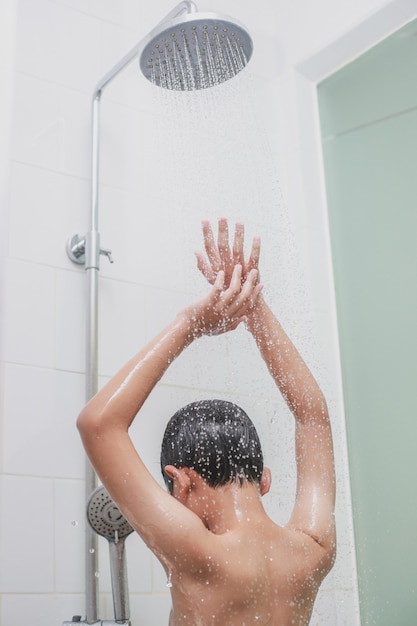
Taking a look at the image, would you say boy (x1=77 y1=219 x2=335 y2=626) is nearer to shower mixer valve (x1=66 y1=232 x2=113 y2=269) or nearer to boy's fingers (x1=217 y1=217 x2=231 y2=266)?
boy's fingers (x1=217 y1=217 x2=231 y2=266)

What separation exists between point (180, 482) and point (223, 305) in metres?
0.26

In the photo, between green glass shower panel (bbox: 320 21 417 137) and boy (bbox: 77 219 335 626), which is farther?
green glass shower panel (bbox: 320 21 417 137)

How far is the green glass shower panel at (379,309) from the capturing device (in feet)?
5.99

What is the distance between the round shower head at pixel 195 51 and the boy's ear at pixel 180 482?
2.41 feet

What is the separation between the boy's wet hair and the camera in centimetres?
121

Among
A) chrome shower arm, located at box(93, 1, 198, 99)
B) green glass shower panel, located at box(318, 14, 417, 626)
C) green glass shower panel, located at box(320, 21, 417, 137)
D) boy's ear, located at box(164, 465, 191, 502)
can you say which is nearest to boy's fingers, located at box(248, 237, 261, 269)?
boy's ear, located at box(164, 465, 191, 502)

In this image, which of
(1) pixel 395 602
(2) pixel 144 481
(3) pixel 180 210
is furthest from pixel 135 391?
(1) pixel 395 602

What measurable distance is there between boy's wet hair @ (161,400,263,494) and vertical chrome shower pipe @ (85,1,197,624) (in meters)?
0.29

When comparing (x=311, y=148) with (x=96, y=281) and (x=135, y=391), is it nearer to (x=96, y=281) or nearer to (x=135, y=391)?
(x=96, y=281)

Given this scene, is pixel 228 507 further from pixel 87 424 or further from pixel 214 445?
pixel 87 424

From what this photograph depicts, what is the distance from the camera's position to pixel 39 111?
1.73 metres

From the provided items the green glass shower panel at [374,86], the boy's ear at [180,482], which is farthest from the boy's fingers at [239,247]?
the green glass shower panel at [374,86]

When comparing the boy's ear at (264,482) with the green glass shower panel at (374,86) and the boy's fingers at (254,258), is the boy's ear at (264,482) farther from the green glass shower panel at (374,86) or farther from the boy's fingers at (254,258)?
the green glass shower panel at (374,86)

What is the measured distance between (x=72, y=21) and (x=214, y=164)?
44 centimetres
